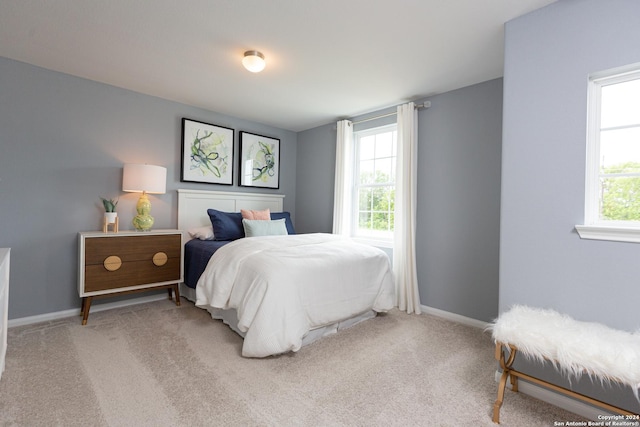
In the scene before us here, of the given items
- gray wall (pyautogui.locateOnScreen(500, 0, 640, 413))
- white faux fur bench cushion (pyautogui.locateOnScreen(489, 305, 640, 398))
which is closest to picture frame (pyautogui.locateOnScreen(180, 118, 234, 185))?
gray wall (pyautogui.locateOnScreen(500, 0, 640, 413))

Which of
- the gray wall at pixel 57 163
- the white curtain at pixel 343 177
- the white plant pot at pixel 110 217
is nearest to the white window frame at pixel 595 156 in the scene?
the white curtain at pixel 343 177

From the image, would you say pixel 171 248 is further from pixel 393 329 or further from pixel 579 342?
pixel 579 342

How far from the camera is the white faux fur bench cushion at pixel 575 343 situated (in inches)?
49.1

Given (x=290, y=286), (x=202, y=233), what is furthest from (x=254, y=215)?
(x=290, y=286)

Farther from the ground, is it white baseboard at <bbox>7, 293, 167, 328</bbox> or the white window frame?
the white window frame

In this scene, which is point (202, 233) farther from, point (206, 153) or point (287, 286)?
point (287, 286)

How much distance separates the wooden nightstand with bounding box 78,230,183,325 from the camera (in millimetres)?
2699

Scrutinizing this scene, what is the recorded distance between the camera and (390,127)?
3.73 m

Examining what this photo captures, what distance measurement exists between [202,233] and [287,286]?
1.80 meters

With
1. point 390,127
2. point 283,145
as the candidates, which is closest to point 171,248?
point 283,145

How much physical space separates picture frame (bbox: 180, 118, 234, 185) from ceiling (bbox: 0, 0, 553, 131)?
495 millimetres

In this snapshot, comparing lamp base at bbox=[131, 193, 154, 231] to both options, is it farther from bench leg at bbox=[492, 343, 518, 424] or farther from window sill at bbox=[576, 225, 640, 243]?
window sill at bbox=[576, 225, 640, 243]

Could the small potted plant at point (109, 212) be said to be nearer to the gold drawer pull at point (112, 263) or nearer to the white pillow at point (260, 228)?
the gold drawer pull at point (112, 263)

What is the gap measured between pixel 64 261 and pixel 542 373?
13.4ft
